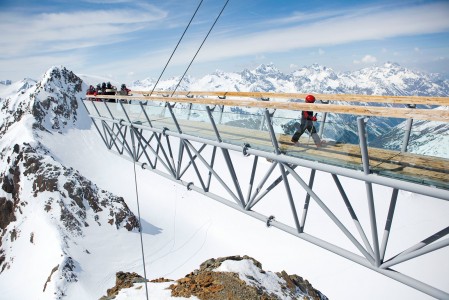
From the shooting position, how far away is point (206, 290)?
1525 cm

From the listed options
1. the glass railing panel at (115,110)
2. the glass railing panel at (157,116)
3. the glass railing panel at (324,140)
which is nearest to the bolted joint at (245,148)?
the glass railing panel at (324,140)

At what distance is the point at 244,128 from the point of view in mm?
8445

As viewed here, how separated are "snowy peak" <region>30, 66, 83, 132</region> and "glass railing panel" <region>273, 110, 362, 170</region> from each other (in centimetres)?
13093

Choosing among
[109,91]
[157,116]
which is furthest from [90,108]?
[157,116]

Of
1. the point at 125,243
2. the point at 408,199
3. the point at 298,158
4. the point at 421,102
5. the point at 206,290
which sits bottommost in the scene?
the point at 408,199

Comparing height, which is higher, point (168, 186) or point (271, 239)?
point (168, 186)

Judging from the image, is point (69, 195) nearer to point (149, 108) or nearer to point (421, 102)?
point (149, 108)

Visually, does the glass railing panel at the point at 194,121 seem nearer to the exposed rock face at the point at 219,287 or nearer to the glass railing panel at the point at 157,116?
the glass railing panel at the point at 157,116

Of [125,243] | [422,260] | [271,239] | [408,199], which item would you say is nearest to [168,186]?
[125,243]

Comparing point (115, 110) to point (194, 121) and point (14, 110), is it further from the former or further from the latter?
point (14, 110)

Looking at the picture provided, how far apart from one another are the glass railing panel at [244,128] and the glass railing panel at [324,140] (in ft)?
2.00

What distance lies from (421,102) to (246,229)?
257 ft

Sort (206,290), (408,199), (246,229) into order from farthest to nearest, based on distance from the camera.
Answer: (408,199)
(246,229)
(206,290)

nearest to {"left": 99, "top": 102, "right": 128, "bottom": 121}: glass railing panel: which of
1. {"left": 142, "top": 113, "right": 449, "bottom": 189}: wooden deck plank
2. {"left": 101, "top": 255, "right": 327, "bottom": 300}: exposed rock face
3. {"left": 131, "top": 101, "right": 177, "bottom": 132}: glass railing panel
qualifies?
{"left": 131, "top": 101, "right": 177, "bottom": 132}: glass railing panel
